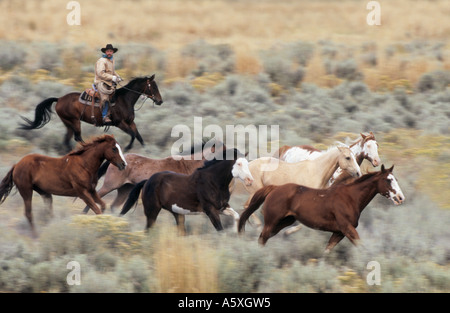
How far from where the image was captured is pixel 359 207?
1017cm

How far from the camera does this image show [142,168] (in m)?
12.6

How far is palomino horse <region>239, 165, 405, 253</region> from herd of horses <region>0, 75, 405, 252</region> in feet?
0.04

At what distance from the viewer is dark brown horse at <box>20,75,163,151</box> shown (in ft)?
50.6

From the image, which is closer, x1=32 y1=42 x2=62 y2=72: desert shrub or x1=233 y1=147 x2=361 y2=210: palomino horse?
x1=233 y1=147 x2=361 y2=210: palomino horse

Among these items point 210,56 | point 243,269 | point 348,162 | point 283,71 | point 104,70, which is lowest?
point 243,269

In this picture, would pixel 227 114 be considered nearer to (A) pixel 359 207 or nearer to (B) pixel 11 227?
(B) pixel 11 227

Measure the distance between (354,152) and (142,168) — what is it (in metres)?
3.26

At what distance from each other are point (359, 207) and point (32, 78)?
42.1 ft

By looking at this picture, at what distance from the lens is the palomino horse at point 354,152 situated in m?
12.2

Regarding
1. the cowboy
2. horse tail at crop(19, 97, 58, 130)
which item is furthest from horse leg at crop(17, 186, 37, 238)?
horse tail at crop(19, 97, 58, 130)

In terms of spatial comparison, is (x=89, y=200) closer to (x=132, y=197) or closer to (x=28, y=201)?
(x=132, y=197)

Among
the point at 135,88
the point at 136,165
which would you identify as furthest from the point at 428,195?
the point at 135,88

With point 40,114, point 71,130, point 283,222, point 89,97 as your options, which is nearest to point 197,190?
→ point 283,222

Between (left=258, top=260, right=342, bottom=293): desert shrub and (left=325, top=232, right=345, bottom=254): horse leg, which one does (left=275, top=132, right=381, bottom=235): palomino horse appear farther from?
(left=258, top=260, right=342, bottom=293): desert shrub
